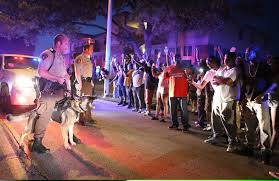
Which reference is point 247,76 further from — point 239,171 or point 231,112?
point 239,171

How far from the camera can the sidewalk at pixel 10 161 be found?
477 centimetres

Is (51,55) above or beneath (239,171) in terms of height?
above

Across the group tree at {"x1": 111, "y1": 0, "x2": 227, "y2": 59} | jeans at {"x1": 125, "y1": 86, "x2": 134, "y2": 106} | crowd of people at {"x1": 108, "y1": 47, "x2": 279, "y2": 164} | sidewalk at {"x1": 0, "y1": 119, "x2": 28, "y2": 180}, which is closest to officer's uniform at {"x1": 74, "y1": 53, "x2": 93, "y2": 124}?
sidewalk at {"x1": 0, "y1": 119, "x2": 28, "y2": 180}

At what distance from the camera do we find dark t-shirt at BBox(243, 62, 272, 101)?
5.77 meters

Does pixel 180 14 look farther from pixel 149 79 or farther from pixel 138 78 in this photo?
Answer: pixel 149 79

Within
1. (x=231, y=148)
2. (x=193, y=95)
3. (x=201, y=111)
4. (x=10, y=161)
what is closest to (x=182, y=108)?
(x=201, y=111)

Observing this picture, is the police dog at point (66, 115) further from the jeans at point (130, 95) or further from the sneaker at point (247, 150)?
the jeans at point (130, 95)

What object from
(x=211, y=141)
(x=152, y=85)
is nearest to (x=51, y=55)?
(x=211, y=141)

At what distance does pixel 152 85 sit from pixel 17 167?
6.67 metres

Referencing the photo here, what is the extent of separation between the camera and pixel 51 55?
590 centimetres

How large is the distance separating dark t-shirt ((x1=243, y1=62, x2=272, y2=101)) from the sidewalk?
4.17m

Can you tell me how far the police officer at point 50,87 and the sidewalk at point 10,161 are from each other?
45cm

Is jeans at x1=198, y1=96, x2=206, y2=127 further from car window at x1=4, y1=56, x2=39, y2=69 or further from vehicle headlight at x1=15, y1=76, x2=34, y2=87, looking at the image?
car window at x1=4, y1=56, x2=39, y2=69

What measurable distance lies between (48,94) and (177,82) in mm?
3569
